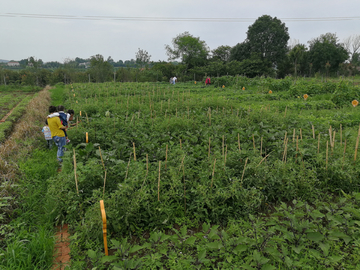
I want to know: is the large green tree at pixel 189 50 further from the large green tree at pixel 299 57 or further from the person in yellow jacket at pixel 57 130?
the person in yellow jacket at pixel 57 130

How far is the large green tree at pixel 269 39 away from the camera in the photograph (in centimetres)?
3219

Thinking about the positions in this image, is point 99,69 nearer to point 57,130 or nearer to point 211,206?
point 57,130

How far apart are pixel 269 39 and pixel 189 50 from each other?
1368 centimetres

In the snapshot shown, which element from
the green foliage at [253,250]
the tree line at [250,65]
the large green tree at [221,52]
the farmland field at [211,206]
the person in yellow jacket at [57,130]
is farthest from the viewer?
the large green tree at [221,52]

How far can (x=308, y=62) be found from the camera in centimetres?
3481

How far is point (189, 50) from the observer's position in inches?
1565

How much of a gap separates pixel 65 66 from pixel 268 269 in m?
36.8

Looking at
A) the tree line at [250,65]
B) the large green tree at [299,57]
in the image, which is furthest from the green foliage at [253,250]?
the large green tree at [299,57]

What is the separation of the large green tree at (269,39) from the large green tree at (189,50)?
8673 millimetres

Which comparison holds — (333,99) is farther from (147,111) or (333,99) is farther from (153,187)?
(153,187)

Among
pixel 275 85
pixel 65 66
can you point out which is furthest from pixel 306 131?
pixel 65 66

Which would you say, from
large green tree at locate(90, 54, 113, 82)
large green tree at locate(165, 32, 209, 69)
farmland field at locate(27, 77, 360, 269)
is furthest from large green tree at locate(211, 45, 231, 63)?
farmland field at locate(27, 77, 360, 269)

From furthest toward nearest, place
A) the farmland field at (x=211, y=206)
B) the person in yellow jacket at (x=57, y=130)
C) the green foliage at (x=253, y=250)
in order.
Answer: the person in yellow jacket at (x=57, y=130)
the farmland field at (x=211, y=206)
the green foliage at (x=253, y=250)

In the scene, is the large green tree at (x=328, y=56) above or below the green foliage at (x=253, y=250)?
above
